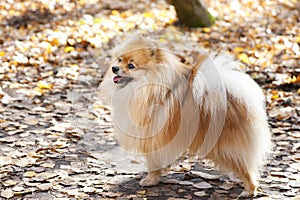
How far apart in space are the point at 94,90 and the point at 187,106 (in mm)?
2439

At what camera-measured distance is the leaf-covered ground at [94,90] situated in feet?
12.6

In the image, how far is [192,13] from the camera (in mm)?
7629

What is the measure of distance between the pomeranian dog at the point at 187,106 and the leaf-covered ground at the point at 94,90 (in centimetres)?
40

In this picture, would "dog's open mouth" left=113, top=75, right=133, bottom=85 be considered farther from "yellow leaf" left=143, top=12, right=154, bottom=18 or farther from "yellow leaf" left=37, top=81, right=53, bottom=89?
"yellow leaf" left=143, top=12, right=154, bottom=18

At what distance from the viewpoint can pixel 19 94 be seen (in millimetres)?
5500

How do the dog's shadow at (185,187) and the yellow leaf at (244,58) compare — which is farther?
the yellow leaf at (244,58)

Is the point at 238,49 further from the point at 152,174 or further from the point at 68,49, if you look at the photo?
the point at 152,174

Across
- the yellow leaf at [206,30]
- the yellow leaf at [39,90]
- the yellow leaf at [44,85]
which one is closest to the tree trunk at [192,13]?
the yellow leaf at [206,30]

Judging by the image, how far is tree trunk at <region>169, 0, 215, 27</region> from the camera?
7.54 metres

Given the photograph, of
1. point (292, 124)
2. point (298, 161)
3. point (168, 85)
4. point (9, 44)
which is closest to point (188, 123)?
point (168, 85)

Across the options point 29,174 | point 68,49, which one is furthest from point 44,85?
point 29,174

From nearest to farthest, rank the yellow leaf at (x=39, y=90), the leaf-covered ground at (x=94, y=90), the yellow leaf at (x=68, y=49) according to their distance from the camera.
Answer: the leaf-covered ground at (x=94, y=90) → the yellow leaf at (x=39, y=90) → the yellow leaf at (x=68, y=49)

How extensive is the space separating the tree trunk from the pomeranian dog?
13.4 ft

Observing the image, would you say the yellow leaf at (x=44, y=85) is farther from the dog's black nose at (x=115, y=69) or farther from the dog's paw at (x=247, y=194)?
the dog's paw at (x=247, y=194)
